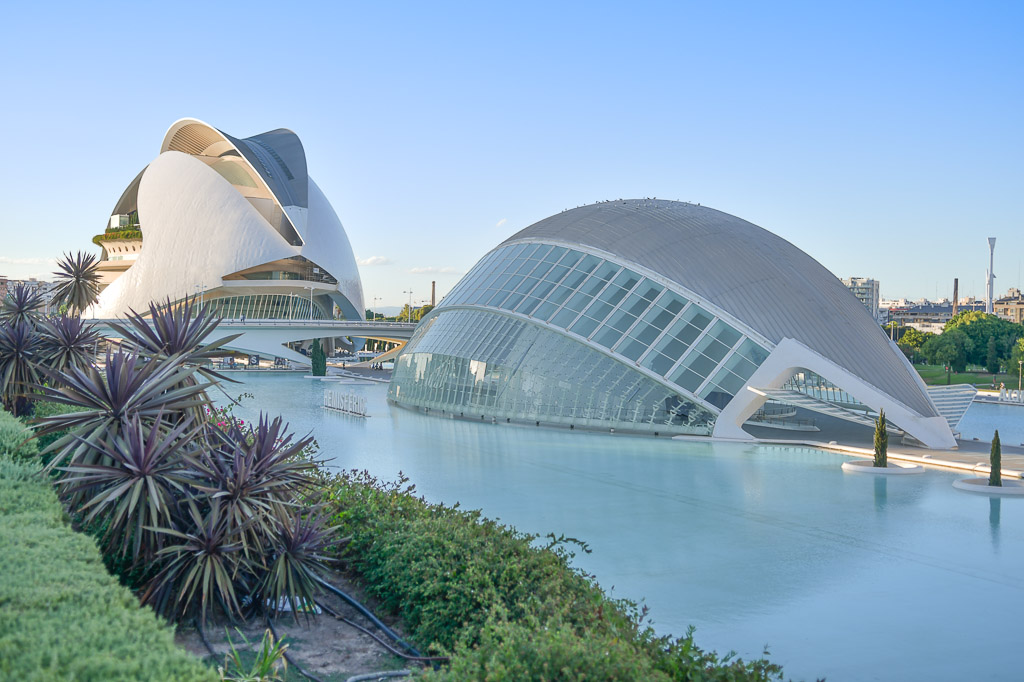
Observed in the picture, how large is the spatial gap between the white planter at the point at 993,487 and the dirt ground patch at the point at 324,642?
1301 centimetres

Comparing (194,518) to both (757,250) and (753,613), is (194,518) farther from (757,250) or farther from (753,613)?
(757,250)

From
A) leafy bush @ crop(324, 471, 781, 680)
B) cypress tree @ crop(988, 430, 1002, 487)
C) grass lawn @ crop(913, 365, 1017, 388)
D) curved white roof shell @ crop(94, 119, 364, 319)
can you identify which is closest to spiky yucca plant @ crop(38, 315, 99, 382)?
leafy bush @ crop(324, 471, 781, 680)

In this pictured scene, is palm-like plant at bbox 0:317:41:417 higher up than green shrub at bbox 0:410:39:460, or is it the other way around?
palm-like plant at bbox 0:317:41:417

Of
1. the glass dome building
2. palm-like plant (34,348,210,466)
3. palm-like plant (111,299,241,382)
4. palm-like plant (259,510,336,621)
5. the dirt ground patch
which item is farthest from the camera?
the glass dome building

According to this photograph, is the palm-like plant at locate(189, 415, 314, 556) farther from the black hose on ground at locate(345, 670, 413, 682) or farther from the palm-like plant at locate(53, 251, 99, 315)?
the palm-like plant at locate(53, 251, 99, 315)

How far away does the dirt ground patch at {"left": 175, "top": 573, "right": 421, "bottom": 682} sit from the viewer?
802 cm

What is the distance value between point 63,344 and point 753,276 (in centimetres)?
1842

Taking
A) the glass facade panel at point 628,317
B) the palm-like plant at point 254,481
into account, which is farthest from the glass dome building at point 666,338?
the palm-like plant at point 254,481

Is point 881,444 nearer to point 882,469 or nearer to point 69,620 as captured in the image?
point 882,469

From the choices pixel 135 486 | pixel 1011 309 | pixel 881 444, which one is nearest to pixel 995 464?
pixel 881 444

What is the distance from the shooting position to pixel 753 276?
88.7 feet

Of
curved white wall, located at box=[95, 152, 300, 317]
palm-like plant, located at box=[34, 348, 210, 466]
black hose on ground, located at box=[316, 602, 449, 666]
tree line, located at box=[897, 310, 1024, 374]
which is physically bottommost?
black hose on ground, located at box=[316, 602, 449, 666]

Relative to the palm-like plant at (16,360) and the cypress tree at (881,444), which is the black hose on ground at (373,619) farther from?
the cypress tree at (881,444)

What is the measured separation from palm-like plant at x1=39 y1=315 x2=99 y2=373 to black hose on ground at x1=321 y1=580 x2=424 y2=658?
10.5m
